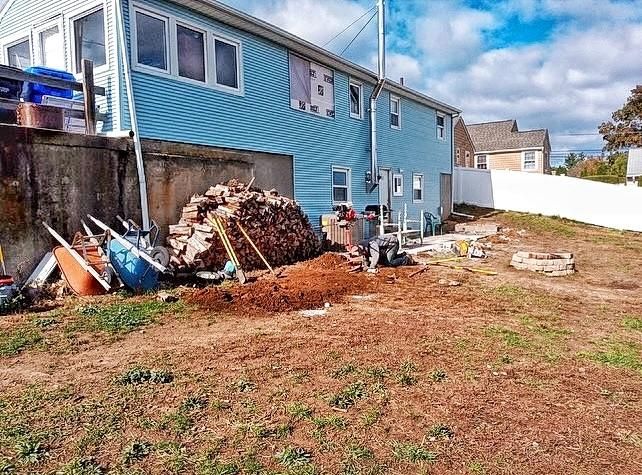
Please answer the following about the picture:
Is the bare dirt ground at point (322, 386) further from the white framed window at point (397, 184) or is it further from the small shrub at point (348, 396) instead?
the white framed window at point (397, 184)

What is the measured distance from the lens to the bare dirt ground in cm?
267

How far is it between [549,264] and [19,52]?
12220mm

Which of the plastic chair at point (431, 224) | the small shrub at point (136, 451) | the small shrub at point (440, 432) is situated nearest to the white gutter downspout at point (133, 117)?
the small shrub at point (136, 451)

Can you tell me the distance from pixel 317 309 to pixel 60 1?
799 cm

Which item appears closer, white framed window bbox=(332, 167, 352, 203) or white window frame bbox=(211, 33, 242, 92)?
white window frame bbox=(211, 33, 242, 92)

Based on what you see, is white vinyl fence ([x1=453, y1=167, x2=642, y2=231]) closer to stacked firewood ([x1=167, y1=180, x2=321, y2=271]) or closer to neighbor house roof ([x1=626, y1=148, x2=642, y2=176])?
neighbor house roof ([x1=626, y1=148, x2=642, y2=176])

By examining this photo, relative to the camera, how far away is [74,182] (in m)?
7.29

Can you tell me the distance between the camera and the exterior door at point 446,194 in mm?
21391

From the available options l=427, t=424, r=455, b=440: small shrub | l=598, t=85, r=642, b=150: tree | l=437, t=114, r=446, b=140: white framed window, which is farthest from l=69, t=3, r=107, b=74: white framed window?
l=598, t=85, r=642, b=150: tree

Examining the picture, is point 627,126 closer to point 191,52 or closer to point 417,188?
point 417,188

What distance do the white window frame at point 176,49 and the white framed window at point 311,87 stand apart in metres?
1.99

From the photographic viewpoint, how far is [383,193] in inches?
642

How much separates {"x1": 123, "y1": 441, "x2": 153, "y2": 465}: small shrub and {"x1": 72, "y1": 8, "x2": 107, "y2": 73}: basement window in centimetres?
782

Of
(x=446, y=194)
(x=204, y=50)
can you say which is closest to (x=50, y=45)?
(x=204, y=50)
